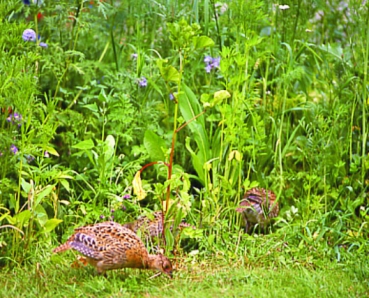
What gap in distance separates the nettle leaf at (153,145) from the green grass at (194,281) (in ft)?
2.92

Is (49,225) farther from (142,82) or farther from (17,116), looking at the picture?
(142,82)

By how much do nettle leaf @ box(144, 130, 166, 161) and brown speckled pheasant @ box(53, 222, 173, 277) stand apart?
3.16 feet

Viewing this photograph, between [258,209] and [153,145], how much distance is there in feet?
2.72

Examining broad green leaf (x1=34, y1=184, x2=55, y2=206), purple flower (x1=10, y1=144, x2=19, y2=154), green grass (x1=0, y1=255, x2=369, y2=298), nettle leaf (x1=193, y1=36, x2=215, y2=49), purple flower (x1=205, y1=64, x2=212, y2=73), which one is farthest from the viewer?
purple flower (x1=205, y1=64, x2=212, y2=73)

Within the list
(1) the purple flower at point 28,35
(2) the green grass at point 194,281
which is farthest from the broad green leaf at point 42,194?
(1) the purple flower at point 28,35

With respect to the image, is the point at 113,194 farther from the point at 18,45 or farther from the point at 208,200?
the point at 18,45

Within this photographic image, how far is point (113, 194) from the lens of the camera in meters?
4.34

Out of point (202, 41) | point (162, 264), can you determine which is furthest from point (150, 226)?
point (202, 41)

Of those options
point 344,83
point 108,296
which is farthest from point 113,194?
point 344,83

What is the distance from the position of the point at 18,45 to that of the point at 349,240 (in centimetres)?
239

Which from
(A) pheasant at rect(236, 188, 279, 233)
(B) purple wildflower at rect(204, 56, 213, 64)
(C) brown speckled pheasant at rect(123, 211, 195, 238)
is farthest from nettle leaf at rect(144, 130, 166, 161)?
(B) purple wildflower at rect(204, 56, 213, 64)

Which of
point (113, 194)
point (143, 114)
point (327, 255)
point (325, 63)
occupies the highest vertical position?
point (325, 63)

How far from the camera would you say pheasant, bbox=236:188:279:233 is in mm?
4496

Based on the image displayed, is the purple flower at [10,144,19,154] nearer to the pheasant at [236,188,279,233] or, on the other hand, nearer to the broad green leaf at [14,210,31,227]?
→ the broad green leaf at [14,210,31,227]
